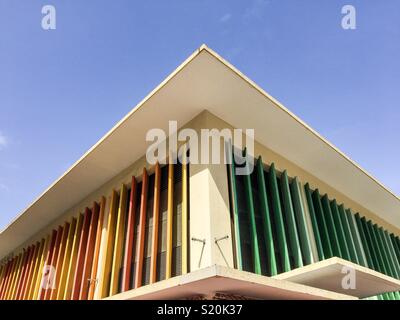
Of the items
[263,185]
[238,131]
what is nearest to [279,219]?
[263,185]

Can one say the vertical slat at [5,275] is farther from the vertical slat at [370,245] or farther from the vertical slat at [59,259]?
the vertical slat at [370,245]

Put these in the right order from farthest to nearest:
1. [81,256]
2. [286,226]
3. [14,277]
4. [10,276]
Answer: [10,276] → [14,277] → [81,256] → [286,226]

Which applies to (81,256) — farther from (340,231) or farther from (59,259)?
(340,231)

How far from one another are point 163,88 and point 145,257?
178 inches

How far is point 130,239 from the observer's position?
32.2 feet

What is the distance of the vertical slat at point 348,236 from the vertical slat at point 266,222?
14.7ft

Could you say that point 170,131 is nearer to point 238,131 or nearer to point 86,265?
point 238,131

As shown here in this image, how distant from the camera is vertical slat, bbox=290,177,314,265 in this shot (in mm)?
9697

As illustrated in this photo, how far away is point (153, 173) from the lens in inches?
417

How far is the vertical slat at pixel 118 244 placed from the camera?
969 cm

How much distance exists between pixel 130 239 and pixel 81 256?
2972mm

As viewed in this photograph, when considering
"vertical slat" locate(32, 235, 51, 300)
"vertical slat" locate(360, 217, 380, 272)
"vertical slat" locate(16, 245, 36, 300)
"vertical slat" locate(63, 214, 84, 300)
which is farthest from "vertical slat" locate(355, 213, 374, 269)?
"vertical slat" locate(16, 245, 36, 300)

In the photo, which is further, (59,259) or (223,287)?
(59,259)

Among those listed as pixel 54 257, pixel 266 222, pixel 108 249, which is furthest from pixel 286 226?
pixel 54 257
